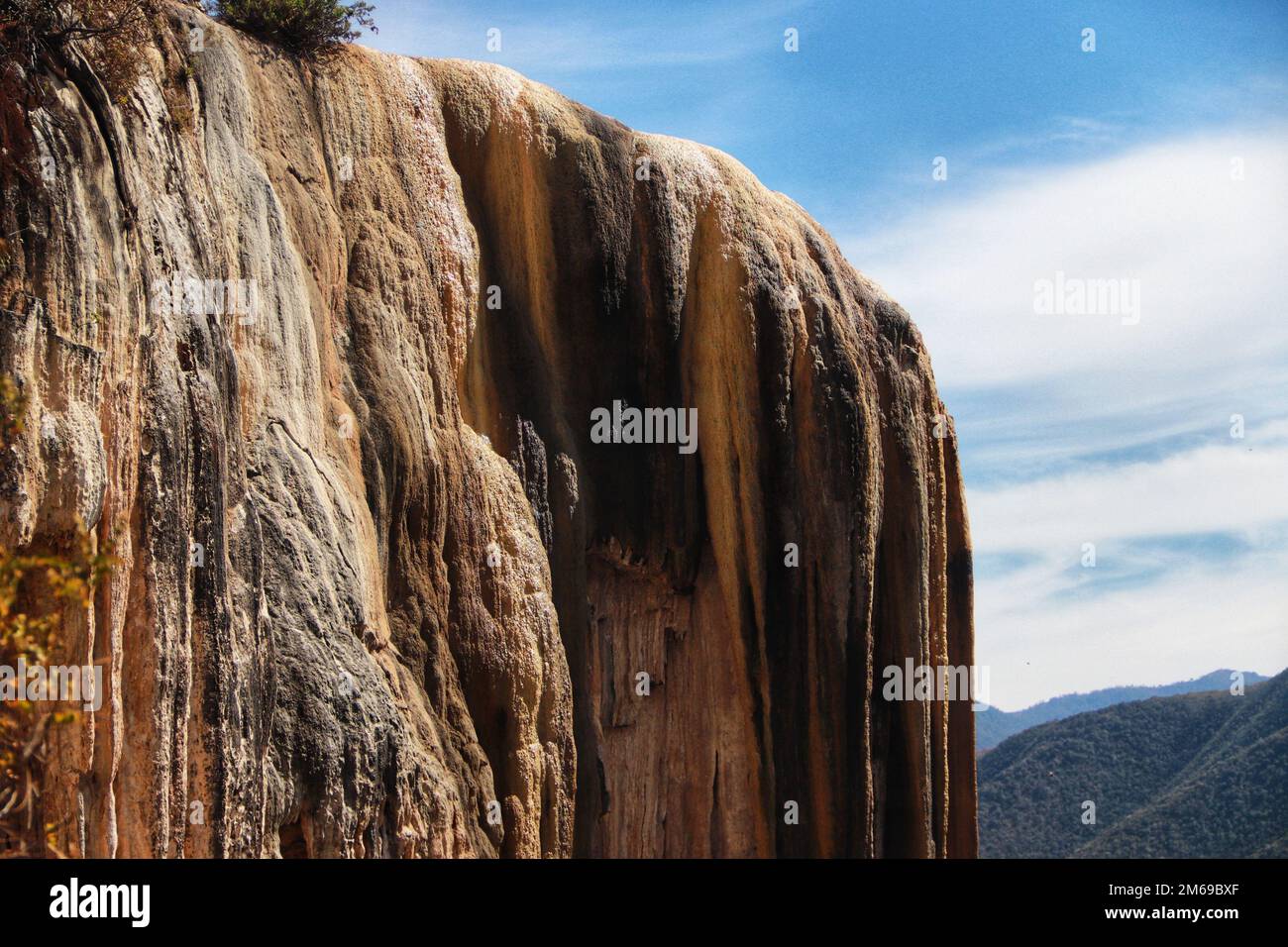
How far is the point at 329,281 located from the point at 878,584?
10679 mm

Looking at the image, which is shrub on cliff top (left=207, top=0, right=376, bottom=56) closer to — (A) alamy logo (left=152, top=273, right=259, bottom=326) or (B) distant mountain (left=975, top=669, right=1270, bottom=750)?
(A) alamy logo (left=152, top=273, right=259, bottom=326)

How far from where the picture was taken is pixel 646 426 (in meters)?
22.5

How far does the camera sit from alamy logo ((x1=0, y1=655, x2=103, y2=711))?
32.9 ft

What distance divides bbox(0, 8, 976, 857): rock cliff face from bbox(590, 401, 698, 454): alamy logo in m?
0.14

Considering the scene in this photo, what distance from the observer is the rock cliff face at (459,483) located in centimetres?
1123

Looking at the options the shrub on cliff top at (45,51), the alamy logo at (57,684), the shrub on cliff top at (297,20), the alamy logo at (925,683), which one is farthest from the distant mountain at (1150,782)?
the alamy logo at (57,684)

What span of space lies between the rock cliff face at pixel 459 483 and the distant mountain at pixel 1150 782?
35167 millimetres

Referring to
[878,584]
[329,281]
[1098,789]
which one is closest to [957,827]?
[878,584]

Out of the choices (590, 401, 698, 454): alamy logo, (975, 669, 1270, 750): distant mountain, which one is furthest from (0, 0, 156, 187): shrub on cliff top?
(975, 669, 1270, 750): distant mountain

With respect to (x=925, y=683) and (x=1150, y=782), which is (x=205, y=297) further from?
(x=1150, y=782)

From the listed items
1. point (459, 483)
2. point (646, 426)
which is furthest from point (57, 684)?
point (646, 426)
